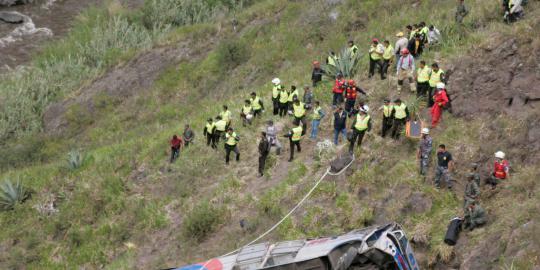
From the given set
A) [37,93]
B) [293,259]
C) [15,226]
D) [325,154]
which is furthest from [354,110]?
[37,93]

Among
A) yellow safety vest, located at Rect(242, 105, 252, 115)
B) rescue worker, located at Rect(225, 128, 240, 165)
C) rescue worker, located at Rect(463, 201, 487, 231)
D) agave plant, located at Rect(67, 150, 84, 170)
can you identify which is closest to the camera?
rescue worker, located at Rect(463, 201, 487, 231)

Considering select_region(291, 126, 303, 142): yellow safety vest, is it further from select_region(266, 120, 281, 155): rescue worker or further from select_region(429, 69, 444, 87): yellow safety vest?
select_region(429, 69, 444, 87): yellow safety vest

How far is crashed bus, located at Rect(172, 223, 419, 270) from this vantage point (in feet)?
38.8

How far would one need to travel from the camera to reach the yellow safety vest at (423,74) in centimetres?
1750

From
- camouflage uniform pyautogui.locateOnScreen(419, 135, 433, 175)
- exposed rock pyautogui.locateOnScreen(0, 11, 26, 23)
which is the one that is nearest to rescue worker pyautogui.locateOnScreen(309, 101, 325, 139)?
camouflage uniform pyautogui.locateOnScreen(419, 135, 433, 175)

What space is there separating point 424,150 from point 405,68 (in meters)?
4.79

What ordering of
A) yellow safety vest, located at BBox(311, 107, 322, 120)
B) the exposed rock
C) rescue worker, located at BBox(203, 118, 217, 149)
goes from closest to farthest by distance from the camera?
yellow safety vest, located at BBox(311, 107, 322, 120) → rescue worker, located at BBox(203, 118, 217, 149) → the exposed rock

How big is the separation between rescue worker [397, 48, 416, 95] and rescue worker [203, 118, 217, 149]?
20.7 ft

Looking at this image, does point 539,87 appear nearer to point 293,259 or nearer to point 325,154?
point 325,154

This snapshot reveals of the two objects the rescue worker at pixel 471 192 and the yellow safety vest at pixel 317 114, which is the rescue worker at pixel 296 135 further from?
the rescue worker at pixel 471 192

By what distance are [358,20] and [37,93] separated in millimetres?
17225

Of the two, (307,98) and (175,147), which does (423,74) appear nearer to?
(307,98)

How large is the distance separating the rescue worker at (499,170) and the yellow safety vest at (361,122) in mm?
3941

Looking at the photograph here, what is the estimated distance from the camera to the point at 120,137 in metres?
27.6
